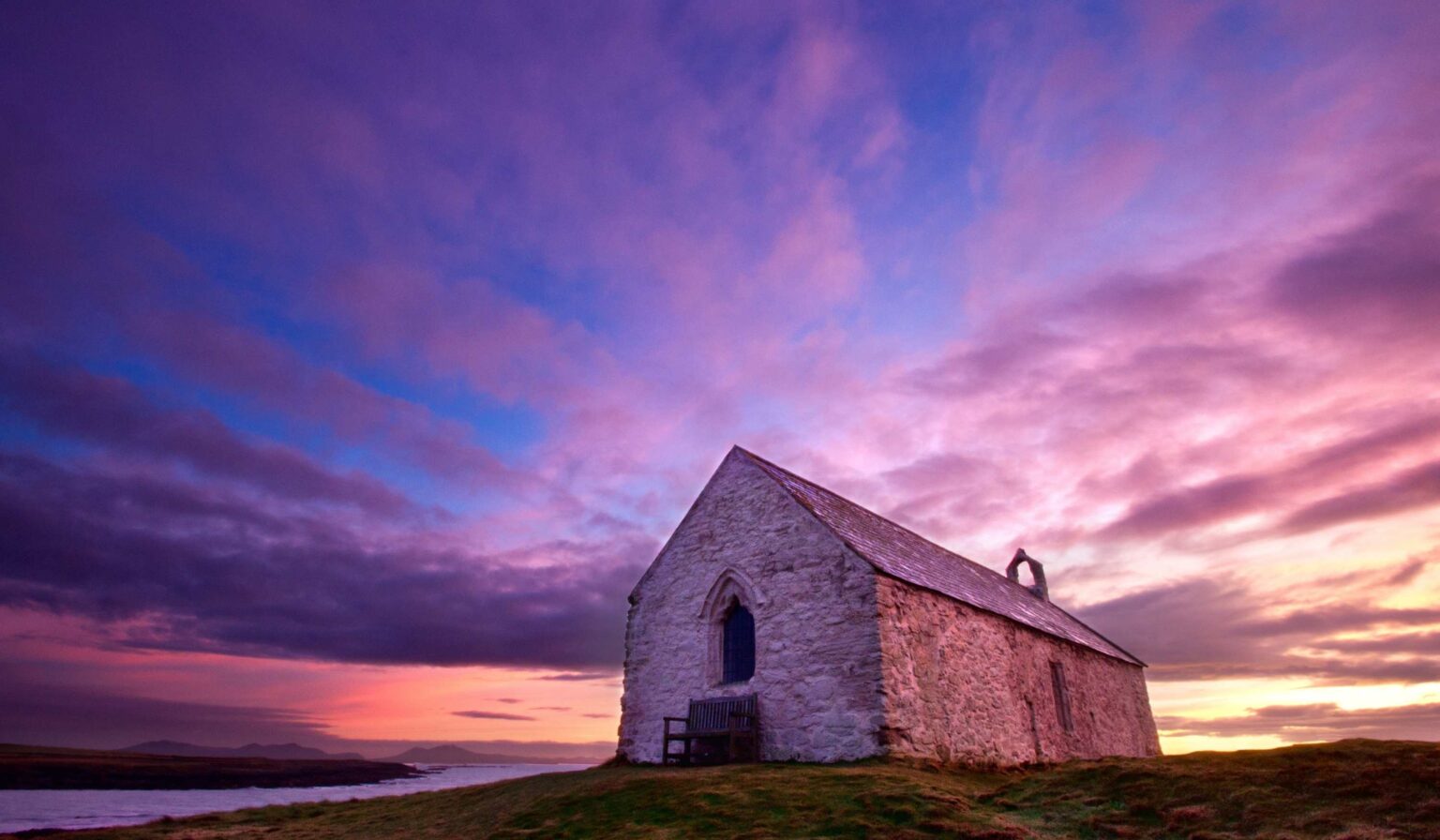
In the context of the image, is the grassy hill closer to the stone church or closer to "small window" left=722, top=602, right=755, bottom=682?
the stone church

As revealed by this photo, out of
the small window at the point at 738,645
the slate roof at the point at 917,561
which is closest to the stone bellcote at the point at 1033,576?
the slate roof at the point at 917,561

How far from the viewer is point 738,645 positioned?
19.0 meters

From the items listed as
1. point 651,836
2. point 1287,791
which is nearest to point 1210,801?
point 1287,791

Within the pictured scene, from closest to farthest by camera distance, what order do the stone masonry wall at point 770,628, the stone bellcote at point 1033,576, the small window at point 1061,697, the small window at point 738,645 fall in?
the stone masonry wall at point 770,628 → the small window at point 738,645 → the small window at point 1061,697 → the stone bellcote at point 1033,576

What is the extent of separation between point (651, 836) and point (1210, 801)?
27.2 feet

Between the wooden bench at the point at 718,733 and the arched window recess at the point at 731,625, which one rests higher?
the arched window recess at the point at 731,625

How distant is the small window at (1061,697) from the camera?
2341cm

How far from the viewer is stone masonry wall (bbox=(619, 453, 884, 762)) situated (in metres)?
15.8

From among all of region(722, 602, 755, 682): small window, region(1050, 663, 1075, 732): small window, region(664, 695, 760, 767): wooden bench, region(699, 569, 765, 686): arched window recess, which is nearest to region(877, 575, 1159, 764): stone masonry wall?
region(1050, 663, 1075, 732): small window

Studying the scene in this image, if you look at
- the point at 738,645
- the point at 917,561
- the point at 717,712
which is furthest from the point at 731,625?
the point at 917,561

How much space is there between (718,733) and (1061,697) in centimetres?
1399

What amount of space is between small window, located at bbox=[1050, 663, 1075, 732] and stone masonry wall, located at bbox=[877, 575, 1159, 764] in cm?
28

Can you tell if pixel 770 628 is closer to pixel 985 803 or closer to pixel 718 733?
pixel 718 733

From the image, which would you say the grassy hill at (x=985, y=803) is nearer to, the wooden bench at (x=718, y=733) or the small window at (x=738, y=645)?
the wooden bench at (x=718, y=733)
